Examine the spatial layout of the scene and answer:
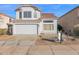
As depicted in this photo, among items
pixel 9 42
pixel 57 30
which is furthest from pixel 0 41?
pixel 57 30

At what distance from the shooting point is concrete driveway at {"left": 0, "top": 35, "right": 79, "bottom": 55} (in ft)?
29.3

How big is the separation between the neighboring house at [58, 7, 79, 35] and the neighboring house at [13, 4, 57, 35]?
11 cm

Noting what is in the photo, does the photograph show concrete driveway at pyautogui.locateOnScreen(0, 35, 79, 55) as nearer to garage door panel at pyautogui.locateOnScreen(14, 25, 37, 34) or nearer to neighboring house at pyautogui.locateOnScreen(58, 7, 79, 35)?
garage door panel at pyautogui.locateOnScreen(14, 25, 37, 34)

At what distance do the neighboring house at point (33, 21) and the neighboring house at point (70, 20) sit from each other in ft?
→ 0.35

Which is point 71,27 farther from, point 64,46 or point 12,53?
point 12,53

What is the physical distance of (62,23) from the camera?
29.7 ft

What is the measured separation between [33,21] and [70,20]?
48 cm

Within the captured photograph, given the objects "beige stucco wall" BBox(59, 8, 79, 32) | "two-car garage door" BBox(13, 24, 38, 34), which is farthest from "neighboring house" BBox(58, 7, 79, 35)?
"two-car garage door" BBox(13, 24, 38, 34)

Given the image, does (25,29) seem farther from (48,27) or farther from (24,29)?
(48,27)

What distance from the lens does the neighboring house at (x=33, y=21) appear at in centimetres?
902

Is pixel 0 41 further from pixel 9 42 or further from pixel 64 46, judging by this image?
pixel 64 46

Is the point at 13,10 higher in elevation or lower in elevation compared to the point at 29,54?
higher

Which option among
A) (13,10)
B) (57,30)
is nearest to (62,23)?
(57,30)

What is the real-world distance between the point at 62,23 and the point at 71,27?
132mm
